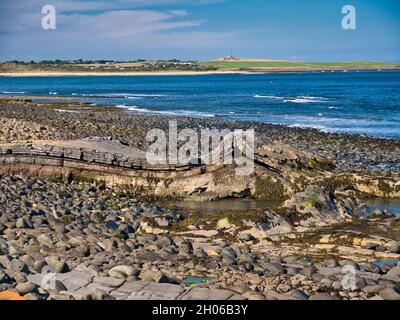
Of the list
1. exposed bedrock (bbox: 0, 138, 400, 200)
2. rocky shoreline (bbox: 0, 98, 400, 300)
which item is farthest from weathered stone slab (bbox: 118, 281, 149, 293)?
exposed bedrock (bbox: 0, 138, 400, 200)

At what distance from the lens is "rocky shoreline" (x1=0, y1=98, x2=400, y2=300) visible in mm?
8578

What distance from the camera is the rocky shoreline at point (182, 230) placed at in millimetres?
8578

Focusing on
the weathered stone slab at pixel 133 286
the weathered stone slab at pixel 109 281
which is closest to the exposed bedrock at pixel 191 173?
the weathered stone slab at pixel 109 281

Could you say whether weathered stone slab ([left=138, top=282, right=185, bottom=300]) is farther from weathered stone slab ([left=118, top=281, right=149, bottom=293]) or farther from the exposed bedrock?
the exposed bedrock

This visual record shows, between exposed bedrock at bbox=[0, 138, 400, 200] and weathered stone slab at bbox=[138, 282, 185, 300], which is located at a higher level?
exposed bedrock at bbox=[0, 138, 400, 200]

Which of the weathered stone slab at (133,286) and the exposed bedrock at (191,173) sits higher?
the exposed bedrock at (191,173)

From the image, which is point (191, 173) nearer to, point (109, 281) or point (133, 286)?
point (109, 281)

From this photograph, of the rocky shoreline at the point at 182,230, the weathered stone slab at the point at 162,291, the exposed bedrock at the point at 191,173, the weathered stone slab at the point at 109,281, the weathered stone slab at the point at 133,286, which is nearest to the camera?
the weathered stone slab at the point at 162,291

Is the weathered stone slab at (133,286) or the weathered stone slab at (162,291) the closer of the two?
the weathered stone slab at (162,291)

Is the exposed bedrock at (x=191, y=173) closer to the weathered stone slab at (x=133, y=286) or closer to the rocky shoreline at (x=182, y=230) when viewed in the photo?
the rocky shoreline at (x=182, y=230)

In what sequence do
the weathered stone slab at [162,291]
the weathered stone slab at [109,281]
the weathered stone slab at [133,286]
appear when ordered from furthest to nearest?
the weathered stone slab at [109,281]
the weathered stone slab at [133,286]
the weathered stone slab at [162,291]

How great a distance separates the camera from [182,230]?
12.3 meters

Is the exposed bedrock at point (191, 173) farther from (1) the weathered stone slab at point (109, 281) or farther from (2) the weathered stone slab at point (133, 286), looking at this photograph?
(2) the weathered stone slab at point (133, 286)
